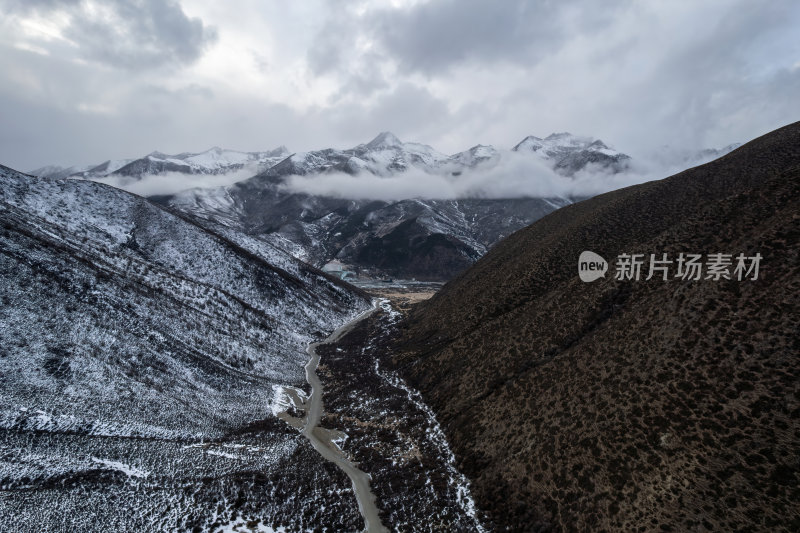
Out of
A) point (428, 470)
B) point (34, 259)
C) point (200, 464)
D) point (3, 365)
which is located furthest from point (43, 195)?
point (428, 470)

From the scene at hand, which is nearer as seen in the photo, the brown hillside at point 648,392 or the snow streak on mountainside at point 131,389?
the brown hillside at point 648,392

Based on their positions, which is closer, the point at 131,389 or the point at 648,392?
the point at 648,392

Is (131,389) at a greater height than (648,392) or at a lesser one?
lesser

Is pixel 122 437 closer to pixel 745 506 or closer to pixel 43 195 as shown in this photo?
pixel 745 506

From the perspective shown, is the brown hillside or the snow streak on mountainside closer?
the brown hillside
